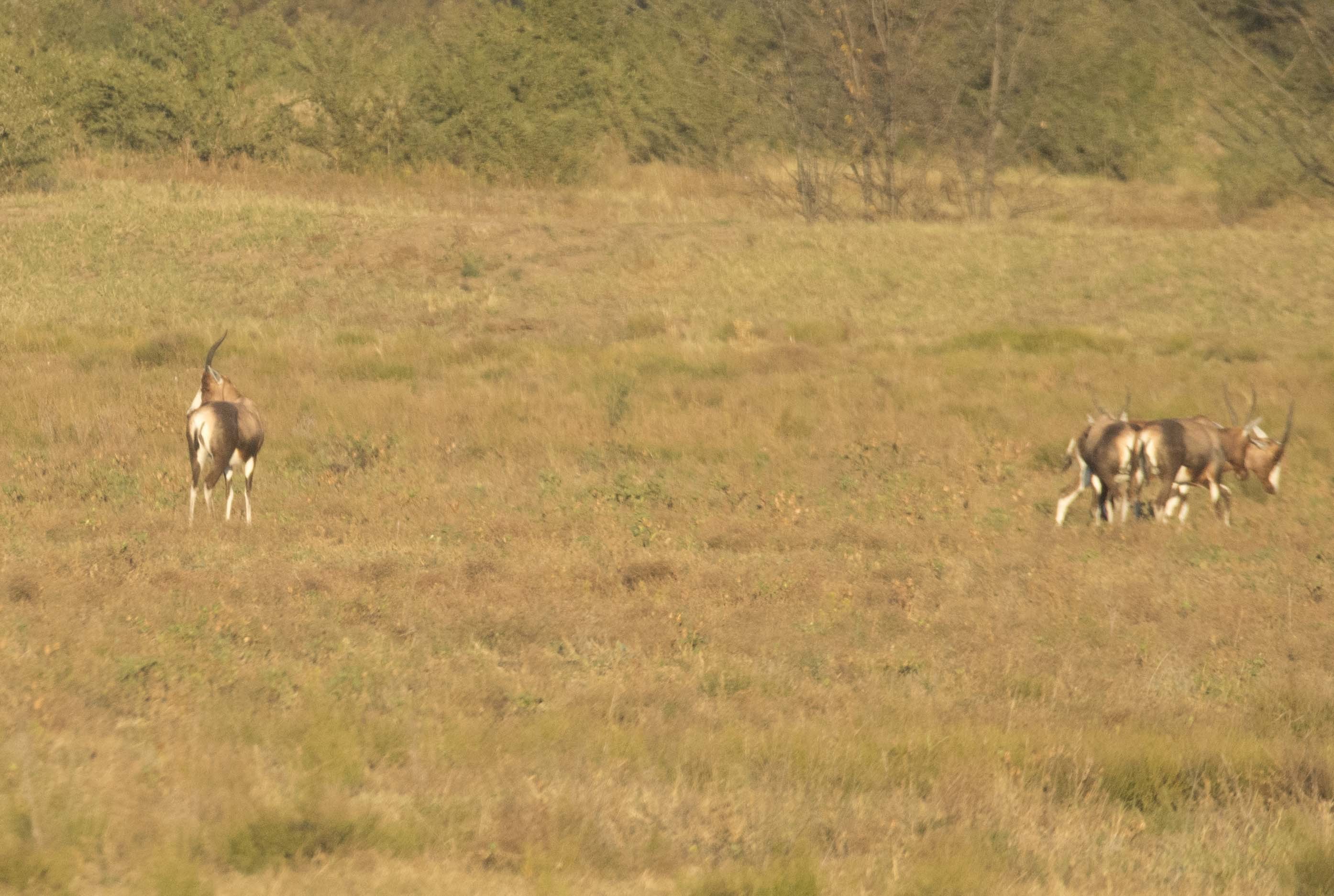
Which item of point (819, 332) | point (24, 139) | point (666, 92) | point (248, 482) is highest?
point (666, 92)

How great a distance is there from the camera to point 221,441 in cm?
1167

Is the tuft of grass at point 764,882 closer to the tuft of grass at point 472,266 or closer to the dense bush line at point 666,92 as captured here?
the tuft of grass at point 472,266

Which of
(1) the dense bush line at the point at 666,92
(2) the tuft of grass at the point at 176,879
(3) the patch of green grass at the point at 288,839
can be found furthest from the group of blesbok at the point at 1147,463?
(1) the dense bush line at the point at 666,92

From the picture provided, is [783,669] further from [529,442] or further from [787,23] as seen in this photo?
[787,23]

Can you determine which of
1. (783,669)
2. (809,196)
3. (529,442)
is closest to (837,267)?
(809,196)

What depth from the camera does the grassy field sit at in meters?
5.36

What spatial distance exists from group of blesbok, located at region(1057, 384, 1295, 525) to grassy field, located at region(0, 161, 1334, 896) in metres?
0.39

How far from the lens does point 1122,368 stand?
20672 mm

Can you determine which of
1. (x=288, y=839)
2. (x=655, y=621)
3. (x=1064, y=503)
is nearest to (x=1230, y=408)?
(x=1064, y=503)

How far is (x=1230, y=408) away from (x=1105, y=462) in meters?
2.46

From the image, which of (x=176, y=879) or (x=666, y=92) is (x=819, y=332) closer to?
(x=176, y=879)

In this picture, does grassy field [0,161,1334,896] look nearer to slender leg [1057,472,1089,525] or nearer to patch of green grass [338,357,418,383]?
patch of green grass [338,357,418,383]

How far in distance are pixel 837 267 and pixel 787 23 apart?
1321 cm

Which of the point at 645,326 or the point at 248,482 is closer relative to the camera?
the point at 248,482
